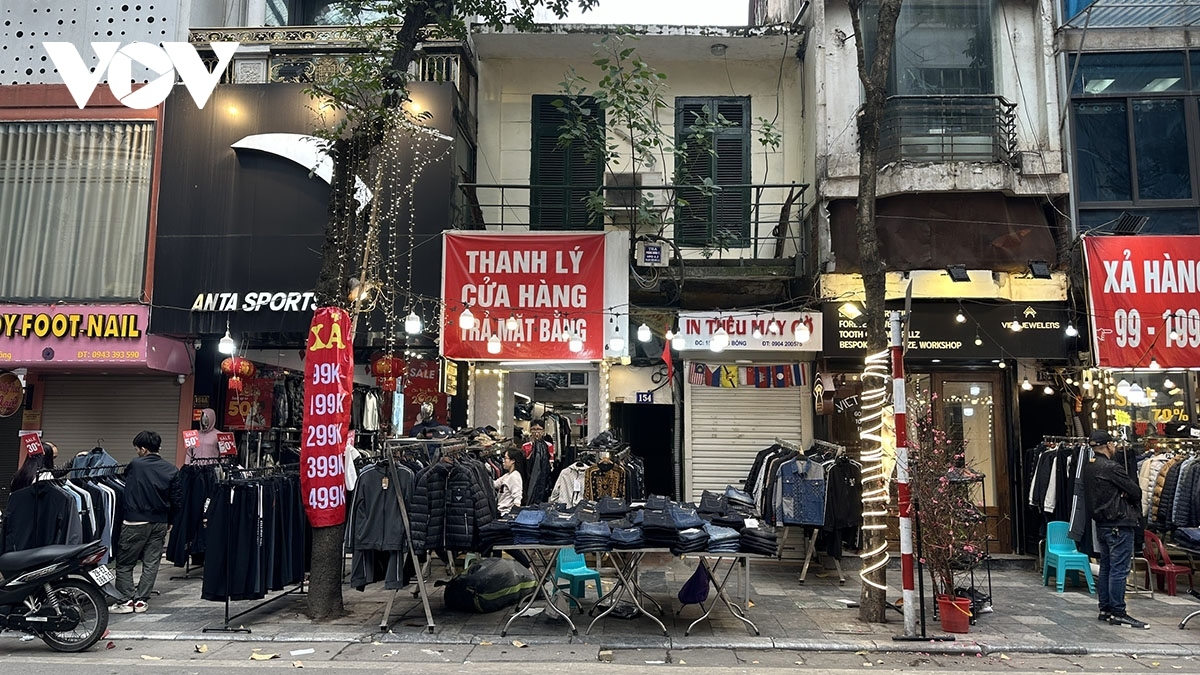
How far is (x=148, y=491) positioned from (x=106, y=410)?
260 inches

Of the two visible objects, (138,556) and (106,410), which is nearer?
(138,556)

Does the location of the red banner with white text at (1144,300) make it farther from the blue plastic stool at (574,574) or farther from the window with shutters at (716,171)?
the blue plastic stool at (574,574)

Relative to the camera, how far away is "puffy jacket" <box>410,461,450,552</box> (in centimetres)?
811

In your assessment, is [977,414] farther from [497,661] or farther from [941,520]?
[497,661]

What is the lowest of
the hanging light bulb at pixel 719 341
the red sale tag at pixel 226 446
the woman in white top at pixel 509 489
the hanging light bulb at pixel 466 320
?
the woman in white top at pixel 509 489

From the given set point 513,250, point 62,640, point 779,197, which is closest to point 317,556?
point 62,640

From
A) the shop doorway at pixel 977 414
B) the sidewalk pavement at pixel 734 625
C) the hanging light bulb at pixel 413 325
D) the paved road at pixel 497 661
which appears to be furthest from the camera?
the shop doorway at pixel 977 414

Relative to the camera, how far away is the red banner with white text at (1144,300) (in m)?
12.0

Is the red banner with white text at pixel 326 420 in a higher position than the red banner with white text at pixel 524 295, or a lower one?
lower

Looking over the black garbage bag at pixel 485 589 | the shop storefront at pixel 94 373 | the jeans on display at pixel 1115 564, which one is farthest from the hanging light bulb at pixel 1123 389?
the shop storefront at pixel 94 373

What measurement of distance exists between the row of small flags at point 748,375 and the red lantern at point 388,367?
15.5 feet

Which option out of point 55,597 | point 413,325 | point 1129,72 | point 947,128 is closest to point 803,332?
point 947,128

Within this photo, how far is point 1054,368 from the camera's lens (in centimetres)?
1272

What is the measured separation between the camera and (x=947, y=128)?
42.0ft
